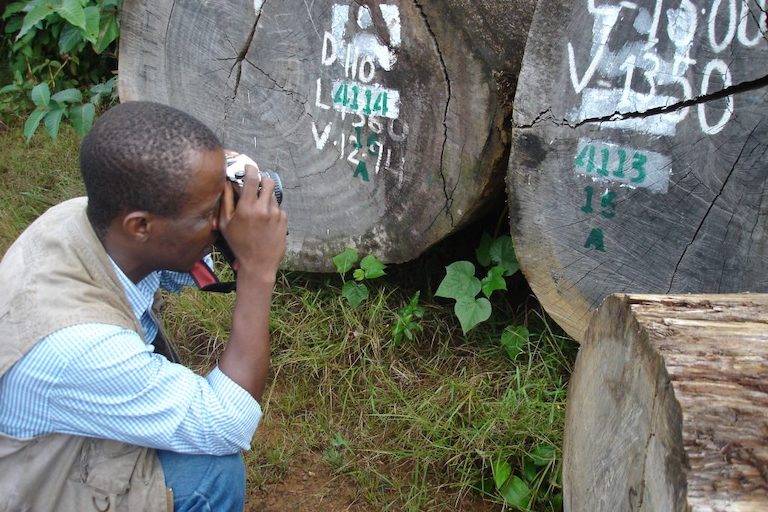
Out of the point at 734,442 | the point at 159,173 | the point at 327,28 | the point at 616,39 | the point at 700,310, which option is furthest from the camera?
the point at 327,28

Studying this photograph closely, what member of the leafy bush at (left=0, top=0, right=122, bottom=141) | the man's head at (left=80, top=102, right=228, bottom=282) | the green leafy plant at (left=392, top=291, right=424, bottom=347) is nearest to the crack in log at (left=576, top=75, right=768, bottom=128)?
the green leafy plant at (left=392, top=291, right=424, bottom=347)

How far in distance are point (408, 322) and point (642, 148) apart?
93 centimetres

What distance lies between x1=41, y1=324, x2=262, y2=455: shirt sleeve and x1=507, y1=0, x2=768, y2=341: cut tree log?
102cm

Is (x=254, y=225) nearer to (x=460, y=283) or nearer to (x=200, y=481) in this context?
(x=200, y=481)

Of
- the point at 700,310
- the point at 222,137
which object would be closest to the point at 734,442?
the point at 700,310

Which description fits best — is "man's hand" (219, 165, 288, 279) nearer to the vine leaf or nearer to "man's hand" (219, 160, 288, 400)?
"man's hand" (219, 160, 288, 400)

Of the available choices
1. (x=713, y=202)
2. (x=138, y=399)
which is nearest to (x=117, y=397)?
(x=138, y=399)

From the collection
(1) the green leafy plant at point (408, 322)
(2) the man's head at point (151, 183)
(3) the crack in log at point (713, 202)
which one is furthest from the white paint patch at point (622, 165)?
(2) the man's head at point (151, 183)

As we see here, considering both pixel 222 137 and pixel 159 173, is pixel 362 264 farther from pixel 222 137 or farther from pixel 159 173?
pixel 159 173

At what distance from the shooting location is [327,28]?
96.2 inches

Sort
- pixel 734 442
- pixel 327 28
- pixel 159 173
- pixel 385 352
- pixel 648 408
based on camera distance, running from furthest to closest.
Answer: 1. pixel 385 352
2. pixel 327 28
3. pixel 159 173
4. pixel 648 408
5. pixel 734 442

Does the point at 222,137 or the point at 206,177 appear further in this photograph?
the point at 222,137

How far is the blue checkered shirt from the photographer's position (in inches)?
57.1

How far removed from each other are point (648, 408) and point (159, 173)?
3.10ft
